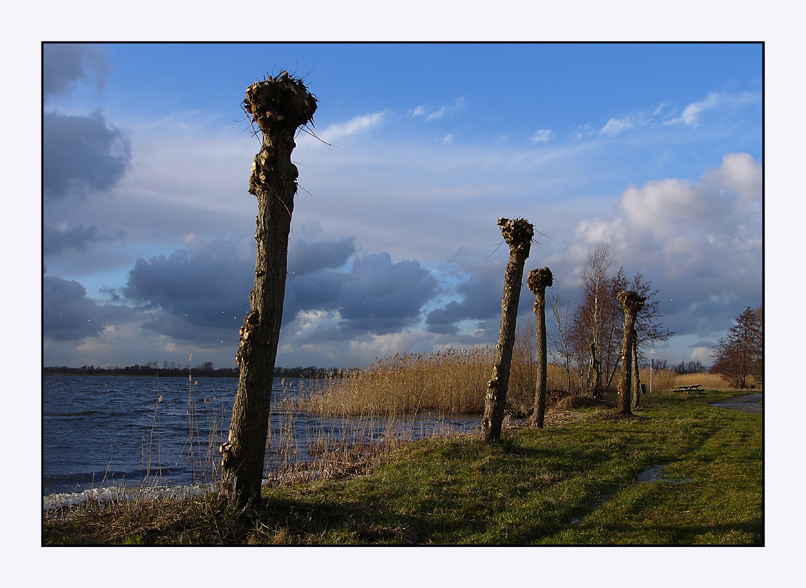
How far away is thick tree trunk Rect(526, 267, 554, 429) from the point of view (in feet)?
45.1

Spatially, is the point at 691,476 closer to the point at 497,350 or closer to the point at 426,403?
the point at 497,350

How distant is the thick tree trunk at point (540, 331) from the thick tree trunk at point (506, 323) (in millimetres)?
3930

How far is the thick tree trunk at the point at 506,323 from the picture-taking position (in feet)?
32.4

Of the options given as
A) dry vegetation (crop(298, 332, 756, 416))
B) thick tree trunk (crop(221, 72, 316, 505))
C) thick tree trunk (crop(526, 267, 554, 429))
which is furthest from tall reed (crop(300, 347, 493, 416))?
thick tree trunk (crop(221, 72, 316, 505))

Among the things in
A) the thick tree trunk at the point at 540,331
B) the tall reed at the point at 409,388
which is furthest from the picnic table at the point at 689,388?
the thick tree trunk at the point at 540,331

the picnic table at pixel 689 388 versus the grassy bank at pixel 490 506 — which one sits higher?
the grassy bank at pixel 490 506

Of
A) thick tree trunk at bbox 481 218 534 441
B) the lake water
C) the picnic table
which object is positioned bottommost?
the picnic table

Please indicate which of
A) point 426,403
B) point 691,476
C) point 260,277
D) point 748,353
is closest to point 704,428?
point 691,476

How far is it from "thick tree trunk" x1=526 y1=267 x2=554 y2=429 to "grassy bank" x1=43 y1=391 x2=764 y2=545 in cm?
→ 277

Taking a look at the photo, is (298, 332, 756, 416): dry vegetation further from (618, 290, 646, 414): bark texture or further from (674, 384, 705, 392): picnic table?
(674, 384, 705, 392): picnic table

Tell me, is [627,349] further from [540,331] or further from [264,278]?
[264,278]

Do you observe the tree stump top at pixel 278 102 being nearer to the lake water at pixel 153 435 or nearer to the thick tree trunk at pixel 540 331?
the lake water at pixel 153 435

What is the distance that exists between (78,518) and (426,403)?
1441 cm

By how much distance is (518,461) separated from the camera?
28.9ft
